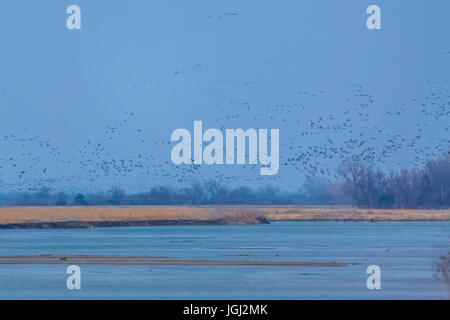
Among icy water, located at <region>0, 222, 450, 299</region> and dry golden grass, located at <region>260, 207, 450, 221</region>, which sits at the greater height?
dry golden grass, located at <region>260, 207, 450, 221</region>

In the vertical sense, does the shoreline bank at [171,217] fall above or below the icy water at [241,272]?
above

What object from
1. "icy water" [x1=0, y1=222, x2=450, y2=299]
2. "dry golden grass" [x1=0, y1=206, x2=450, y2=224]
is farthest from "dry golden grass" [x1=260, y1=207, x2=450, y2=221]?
"icy water" [x1=0, y1=222, x2=450, y2=299]

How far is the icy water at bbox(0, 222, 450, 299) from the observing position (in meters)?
Result: 26.3

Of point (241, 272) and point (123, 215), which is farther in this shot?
point (123, 215)

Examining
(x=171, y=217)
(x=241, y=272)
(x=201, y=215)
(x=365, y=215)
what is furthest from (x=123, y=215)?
(x=241, y=272)

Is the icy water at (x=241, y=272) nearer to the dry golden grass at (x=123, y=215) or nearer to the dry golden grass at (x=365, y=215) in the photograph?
the dry golden grass at (x=123, y=215)

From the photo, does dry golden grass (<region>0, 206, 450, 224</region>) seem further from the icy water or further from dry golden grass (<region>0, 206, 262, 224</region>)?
the icy water

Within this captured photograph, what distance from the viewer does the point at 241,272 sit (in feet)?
102

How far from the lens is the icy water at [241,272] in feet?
86.2

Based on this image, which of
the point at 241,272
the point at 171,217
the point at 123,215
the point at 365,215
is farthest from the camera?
the point at 365,215

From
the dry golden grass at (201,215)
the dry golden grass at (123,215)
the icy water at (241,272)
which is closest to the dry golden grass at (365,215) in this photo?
the dry golden grass at (201,215)

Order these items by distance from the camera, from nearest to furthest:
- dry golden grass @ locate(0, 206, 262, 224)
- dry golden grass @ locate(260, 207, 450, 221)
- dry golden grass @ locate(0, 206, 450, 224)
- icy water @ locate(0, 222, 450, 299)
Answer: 1. icy water @ locate(0, 222, 450, 299)
2. dry golden grass @ locate(0, 206, 262, 224)
3. dry golden grass @ locate(0, 206, 450, 224)
4. dry golden grass @ locate(260, 207, 450, 221)

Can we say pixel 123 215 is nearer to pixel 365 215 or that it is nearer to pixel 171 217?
pixel 171 217
